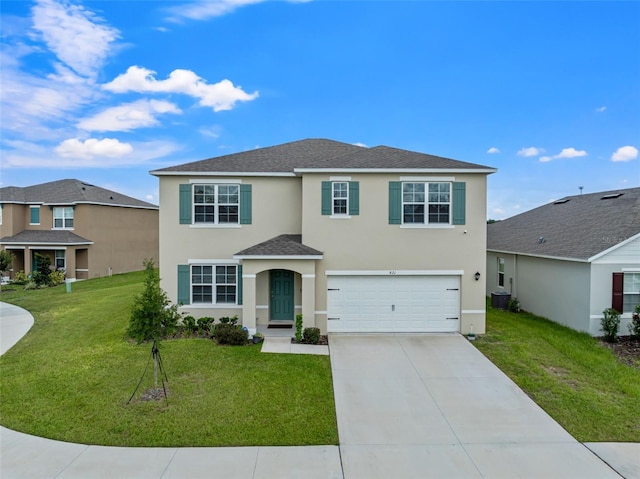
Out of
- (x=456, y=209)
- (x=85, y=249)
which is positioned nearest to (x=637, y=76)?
(x=456, y=209)

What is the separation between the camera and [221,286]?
1382 cm

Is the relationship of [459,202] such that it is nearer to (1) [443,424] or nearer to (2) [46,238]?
(1) [443,424]

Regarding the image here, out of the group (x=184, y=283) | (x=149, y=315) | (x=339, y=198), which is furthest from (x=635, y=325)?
(x=184, y=283)

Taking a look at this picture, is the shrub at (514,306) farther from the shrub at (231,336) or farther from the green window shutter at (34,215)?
the green window shutter at (34,215)

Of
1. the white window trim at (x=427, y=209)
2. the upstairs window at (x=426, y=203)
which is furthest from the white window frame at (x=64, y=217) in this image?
the upstairs window at (x=426, y=203)

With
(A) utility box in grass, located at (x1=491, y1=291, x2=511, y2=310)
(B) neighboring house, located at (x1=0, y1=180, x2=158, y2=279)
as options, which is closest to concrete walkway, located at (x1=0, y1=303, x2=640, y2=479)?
(A) utility box in grass, located at (x1=491, y1=291, x2=511, y2=310)

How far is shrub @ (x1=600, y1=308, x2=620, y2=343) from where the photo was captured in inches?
493

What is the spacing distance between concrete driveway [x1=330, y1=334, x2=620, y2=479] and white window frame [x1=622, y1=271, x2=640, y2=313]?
265 inches

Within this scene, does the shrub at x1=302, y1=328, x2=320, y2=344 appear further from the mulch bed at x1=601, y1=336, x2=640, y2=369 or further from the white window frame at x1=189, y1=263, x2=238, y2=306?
the mulch bed at x1=601, y1=336, x2=640, y2=369

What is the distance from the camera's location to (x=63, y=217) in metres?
28.7

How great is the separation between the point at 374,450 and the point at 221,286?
9105mm

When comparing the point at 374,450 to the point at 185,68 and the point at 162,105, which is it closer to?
the point at 185,68

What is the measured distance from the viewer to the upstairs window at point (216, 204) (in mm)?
13820

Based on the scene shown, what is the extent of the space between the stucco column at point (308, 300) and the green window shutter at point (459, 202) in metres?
5.58
